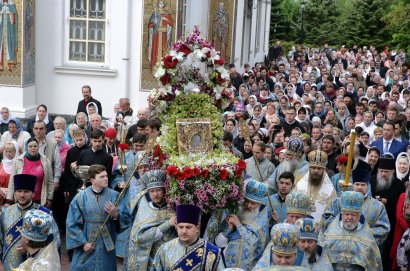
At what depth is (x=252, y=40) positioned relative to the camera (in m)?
35.8

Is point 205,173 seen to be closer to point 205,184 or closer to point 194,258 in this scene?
point 205,184

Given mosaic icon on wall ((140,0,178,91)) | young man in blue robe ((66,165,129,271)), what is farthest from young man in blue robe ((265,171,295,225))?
mosaic icon on wall ((140,0,178,91))

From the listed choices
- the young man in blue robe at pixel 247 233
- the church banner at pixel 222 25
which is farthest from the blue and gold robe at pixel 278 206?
the church banner at pixel 222 25

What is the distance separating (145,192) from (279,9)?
148ft

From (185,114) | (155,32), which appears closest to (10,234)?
(185,114)

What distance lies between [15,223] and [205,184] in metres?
1.87

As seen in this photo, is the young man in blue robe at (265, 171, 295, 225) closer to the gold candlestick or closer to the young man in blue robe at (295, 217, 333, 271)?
the gold candlestick

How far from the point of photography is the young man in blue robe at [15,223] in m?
7.79

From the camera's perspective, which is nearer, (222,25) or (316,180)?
(316,180)

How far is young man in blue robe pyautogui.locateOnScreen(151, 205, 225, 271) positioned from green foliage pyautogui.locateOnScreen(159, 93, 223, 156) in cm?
209

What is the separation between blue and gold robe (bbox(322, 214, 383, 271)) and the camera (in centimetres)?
810

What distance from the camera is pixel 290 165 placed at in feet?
34.2

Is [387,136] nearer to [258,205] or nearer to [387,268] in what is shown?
[387,268]

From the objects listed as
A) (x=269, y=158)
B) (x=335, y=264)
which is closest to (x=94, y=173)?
(x=335, y=264)
